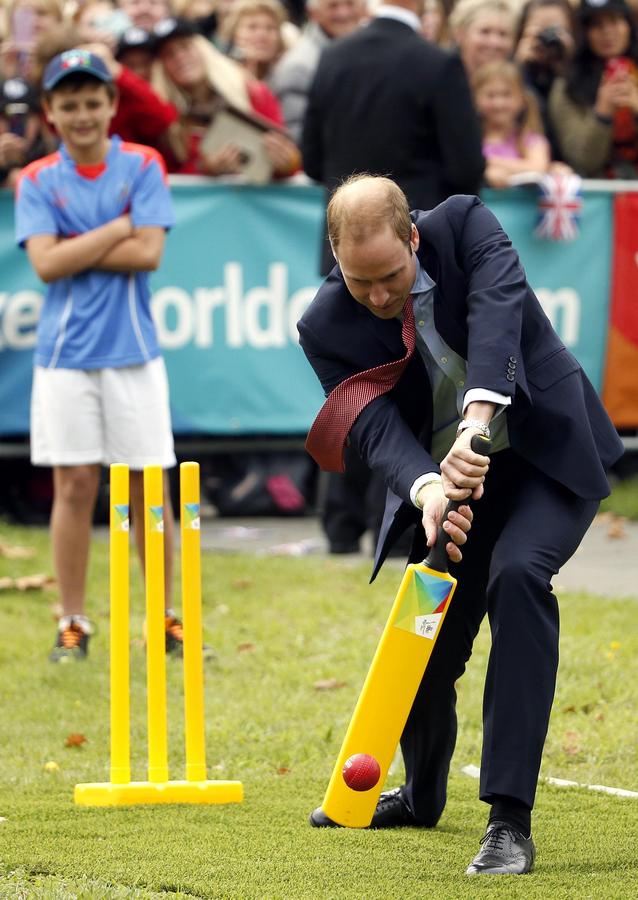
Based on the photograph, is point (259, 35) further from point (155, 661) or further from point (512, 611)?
point (512, 611)

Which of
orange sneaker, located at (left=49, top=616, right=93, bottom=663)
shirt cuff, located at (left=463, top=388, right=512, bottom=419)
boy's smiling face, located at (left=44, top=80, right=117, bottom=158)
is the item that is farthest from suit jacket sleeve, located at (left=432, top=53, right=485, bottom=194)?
shirt cuff, located at (left=463, top=388, right=512, bottom=419)

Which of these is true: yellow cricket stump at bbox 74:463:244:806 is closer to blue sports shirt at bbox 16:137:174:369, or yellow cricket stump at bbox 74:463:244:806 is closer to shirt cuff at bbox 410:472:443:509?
shirt cuff at bbox 410:472:443:509

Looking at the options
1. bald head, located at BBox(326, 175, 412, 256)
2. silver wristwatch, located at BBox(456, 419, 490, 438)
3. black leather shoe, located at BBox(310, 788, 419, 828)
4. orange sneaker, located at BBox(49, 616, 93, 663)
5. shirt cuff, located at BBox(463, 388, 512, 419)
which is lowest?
orange sneaker, located at BBox(49, 616, 93, 663)

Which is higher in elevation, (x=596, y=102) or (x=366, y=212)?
(x=366, y=212)

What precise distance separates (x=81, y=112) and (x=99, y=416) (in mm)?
1314

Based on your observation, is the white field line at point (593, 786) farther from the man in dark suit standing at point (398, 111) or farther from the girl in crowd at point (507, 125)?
the girl in crowd at point (507, 125)

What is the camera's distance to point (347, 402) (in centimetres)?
462

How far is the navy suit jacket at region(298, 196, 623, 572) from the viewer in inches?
173

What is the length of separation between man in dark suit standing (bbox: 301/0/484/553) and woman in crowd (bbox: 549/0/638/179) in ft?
7.65

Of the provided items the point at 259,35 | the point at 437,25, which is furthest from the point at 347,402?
the point at 437,25

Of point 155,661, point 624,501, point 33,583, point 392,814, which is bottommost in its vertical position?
point 624,501

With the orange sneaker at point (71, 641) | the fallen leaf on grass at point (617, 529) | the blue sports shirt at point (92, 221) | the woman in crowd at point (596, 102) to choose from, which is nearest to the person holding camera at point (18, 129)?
the blue sports shirt at point (92, 221)

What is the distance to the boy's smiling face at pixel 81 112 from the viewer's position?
700 centimetres

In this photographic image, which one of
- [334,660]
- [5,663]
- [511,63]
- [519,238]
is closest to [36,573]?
[5,663]
